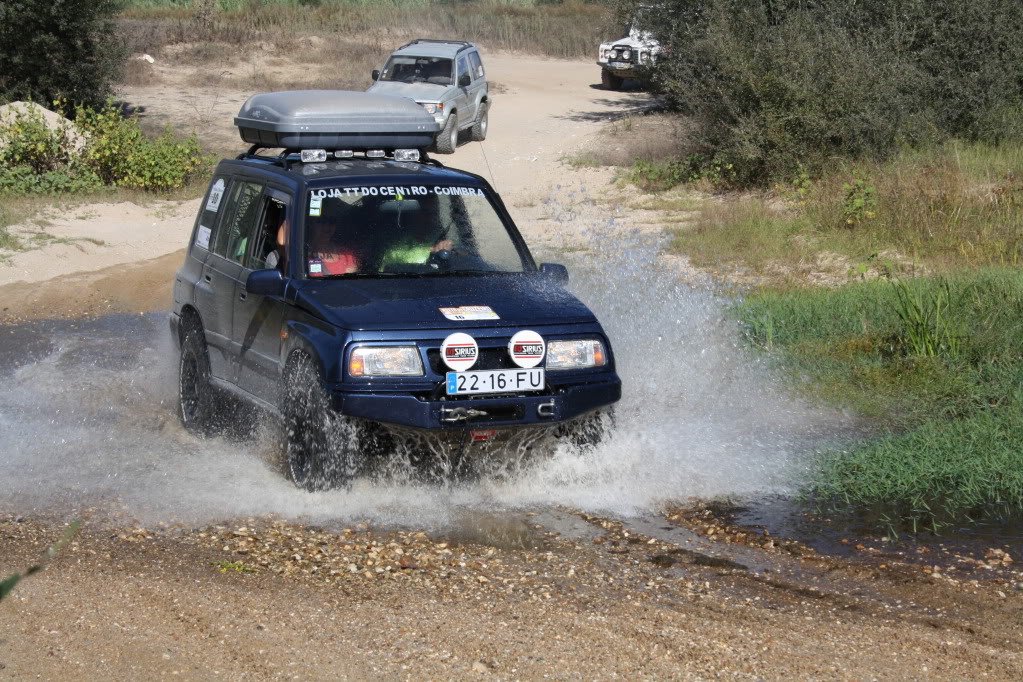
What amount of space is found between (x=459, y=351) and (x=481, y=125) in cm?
2028

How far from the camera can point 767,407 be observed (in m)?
8.70

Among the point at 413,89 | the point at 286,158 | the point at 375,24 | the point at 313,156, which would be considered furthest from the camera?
the point at 375,24

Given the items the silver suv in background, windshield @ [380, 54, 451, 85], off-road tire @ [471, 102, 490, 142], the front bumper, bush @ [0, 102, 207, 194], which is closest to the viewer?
the front bumper

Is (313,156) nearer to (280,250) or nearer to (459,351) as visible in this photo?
(280,250)

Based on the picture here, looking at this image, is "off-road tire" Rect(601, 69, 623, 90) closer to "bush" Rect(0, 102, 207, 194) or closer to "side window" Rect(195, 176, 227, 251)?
"bush" Rect(0, 102, 207, 194)

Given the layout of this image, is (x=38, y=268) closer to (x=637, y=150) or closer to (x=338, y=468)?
(x=338, y=468)

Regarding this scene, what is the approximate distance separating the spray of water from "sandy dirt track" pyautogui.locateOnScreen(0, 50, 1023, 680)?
0.99ft

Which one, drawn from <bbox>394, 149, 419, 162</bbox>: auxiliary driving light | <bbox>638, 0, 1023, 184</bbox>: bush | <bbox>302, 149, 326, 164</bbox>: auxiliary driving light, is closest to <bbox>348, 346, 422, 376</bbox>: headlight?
<bbox>302, 149, 326, 164</bbox>: auxiliary driving light

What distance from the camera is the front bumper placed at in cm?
609

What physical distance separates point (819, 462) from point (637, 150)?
1535cm

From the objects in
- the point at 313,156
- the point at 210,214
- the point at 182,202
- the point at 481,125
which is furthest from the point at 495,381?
the point at 481,125

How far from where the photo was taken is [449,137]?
77.7 ft

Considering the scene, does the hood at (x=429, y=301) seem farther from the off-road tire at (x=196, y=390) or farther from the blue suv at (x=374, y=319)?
the off-road tire at (x=196, y=390)

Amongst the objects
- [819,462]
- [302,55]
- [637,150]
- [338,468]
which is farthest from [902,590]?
[302,55]
